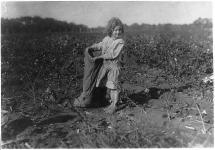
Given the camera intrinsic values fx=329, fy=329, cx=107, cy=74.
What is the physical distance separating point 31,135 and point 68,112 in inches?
32.3

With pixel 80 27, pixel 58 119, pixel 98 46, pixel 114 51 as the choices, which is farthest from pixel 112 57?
pixel 80 27

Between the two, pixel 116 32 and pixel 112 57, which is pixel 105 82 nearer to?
pixel 112 57

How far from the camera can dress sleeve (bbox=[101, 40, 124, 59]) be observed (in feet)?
15.5

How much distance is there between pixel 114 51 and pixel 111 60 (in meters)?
0.16

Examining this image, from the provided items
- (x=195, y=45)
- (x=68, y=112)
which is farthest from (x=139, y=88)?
(x=195, y=45)

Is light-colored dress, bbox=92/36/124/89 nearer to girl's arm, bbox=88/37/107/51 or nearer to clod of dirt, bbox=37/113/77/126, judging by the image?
girl's arm, bbox=88/37/107/51

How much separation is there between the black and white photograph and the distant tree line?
0.20 ft

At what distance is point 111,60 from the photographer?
4.83m

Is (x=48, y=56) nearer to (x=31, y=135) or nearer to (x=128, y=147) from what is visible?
(x=31, y=135)

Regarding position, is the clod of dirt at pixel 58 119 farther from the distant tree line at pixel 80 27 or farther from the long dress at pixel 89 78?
the distant tree line at pixel 80 27

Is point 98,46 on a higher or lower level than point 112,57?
higher

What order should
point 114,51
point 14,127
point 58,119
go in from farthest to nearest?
point 114,51 < point 58,119 < point 14,127

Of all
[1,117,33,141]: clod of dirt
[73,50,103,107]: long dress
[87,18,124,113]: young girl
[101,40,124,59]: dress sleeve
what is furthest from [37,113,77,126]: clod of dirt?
[101,40,124,59]: dress sleeve

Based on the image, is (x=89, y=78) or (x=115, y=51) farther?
(x=89, y=78)
